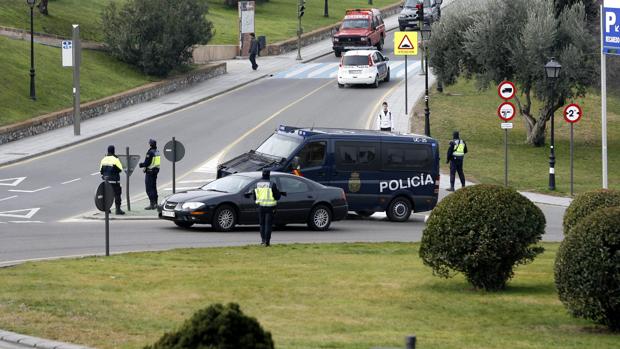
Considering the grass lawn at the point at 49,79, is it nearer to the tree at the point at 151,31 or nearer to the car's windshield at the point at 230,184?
the tree at the point at 151,31

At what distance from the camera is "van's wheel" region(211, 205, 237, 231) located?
25.5m

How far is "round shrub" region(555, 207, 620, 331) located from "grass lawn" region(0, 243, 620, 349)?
36 cm

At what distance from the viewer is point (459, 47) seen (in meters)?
44.5

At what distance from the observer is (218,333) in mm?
8664

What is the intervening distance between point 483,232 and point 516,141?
94.7ft

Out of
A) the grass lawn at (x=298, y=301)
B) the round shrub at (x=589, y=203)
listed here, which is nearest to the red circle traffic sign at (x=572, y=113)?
the grass lawn at (x=298, y=301)

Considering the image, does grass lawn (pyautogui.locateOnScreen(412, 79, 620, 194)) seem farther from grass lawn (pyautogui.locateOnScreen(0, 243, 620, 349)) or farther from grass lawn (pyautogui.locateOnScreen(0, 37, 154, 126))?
grass lawn (pyautogui.locateOnScreen(0, 243, 620, 349))

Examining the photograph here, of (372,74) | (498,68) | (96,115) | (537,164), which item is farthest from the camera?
(372,74)

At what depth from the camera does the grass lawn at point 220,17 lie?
53094mm

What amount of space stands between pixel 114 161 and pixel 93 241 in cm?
472

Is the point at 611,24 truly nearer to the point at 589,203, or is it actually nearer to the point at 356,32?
the point at 589,203

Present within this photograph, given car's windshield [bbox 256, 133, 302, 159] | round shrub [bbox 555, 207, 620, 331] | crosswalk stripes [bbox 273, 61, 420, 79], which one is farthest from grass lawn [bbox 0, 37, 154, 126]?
round shrub [bbox 555, 207, 620, 331]

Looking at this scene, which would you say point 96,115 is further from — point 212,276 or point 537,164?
point 212,276

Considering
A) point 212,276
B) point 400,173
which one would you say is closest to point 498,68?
point 400,173
